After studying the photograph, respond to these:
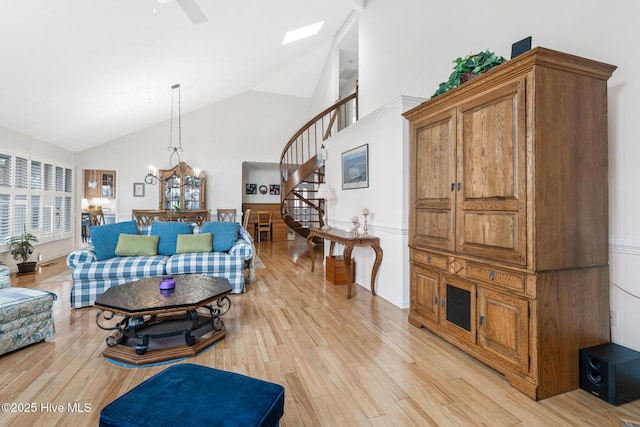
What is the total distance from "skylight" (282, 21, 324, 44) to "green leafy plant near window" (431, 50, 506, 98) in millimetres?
4577

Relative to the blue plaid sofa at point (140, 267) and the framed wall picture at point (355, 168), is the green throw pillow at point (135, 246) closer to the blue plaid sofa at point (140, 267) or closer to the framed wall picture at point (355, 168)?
the blue plaid sofa at point (140, 267)

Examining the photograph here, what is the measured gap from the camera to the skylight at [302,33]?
6.00 metres

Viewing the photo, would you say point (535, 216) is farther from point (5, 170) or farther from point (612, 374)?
point (5, 170)

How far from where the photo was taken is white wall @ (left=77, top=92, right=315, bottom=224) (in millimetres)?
7965

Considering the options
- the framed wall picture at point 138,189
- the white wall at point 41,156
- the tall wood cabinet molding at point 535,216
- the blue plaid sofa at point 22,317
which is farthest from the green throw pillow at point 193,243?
the framed wall picture at point 138,189

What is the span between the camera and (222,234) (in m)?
4.29

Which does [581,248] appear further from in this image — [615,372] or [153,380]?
[153,380]

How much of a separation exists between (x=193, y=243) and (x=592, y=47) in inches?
172

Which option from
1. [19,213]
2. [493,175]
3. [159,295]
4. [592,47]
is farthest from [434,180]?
[19,213]

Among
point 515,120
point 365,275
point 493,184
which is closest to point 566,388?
point 493,184

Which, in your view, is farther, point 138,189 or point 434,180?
point 138,189

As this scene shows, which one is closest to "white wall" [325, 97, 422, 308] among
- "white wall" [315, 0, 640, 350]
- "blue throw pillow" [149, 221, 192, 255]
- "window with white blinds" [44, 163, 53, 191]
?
"white wall" [315, 0, 640, 350]

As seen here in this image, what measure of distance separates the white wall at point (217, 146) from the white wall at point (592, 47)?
6.09 metres

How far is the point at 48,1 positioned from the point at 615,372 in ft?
16.5
